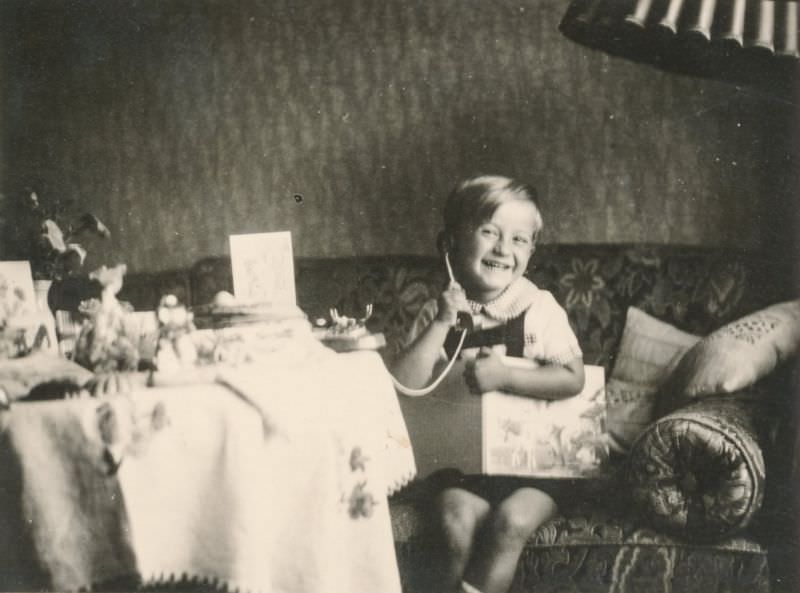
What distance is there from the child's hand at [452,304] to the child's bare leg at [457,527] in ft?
1.52

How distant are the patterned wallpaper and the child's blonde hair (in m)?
0.03

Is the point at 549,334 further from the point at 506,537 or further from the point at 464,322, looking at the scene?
the point at 506,537

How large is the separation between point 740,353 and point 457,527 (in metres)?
0.87

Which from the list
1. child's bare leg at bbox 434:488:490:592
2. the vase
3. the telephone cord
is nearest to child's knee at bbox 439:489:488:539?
child's bare leg at bbox 434:488:490:592

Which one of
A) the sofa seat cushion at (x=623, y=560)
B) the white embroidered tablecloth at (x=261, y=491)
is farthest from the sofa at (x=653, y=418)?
the white embroidered tablecloth at (x=261, y=491)

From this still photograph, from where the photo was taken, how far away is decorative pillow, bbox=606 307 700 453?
2.24 meters

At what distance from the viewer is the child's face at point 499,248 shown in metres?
2.29

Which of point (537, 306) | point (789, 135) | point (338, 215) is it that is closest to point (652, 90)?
point (789, 135)

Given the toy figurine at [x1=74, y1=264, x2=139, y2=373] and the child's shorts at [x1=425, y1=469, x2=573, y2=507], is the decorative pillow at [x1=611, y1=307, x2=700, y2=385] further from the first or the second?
the toy figurine at [x1=74, y1=264, x2=139, y2=373]

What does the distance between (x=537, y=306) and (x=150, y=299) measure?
3.61 feet

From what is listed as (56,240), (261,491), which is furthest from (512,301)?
(56,240)

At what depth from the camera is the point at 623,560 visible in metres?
2.16

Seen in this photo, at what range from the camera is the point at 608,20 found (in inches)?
88.6

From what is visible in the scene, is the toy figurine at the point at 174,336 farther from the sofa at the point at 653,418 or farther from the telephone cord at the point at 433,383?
the telephone cord at the point at 433,383
